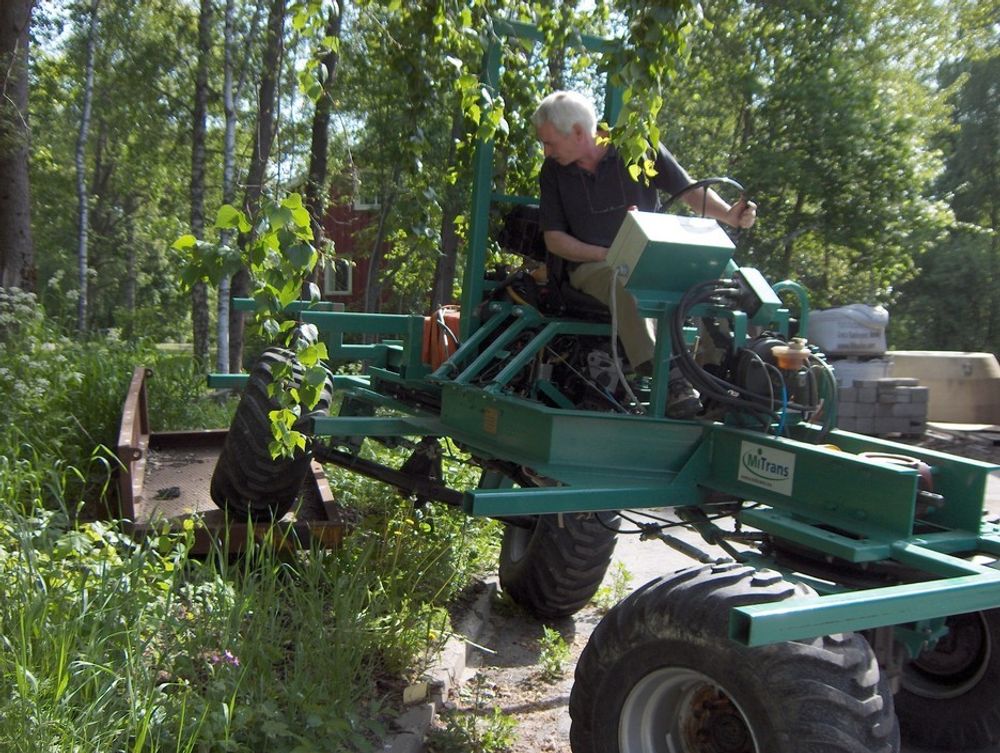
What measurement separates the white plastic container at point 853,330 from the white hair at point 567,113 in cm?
771

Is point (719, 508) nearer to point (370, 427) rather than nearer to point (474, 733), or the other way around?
point (474, 733)

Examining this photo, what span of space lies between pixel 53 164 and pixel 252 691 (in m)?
24.5

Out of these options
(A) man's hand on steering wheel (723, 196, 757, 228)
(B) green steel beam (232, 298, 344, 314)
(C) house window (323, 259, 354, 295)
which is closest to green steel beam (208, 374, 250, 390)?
(B) green steel beam (232, 298, 344, 314)

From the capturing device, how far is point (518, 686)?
4195mm

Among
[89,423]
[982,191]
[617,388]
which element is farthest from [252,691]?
[982,191]

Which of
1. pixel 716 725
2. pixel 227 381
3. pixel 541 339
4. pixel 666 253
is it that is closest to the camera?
pixel 716 725

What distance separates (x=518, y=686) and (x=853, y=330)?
8.00m

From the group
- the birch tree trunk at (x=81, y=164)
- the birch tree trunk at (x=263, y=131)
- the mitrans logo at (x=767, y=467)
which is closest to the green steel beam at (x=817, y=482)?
the mitrans logo at (x=767, y=467)

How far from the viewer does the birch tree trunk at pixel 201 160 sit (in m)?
12.1

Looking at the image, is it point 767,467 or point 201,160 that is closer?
point 767,467

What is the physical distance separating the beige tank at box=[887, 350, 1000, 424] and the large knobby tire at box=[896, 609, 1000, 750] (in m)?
9.55

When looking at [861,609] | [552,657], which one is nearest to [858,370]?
[552,657]

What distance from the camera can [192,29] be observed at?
15922mm

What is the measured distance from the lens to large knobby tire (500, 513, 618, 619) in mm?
4668
